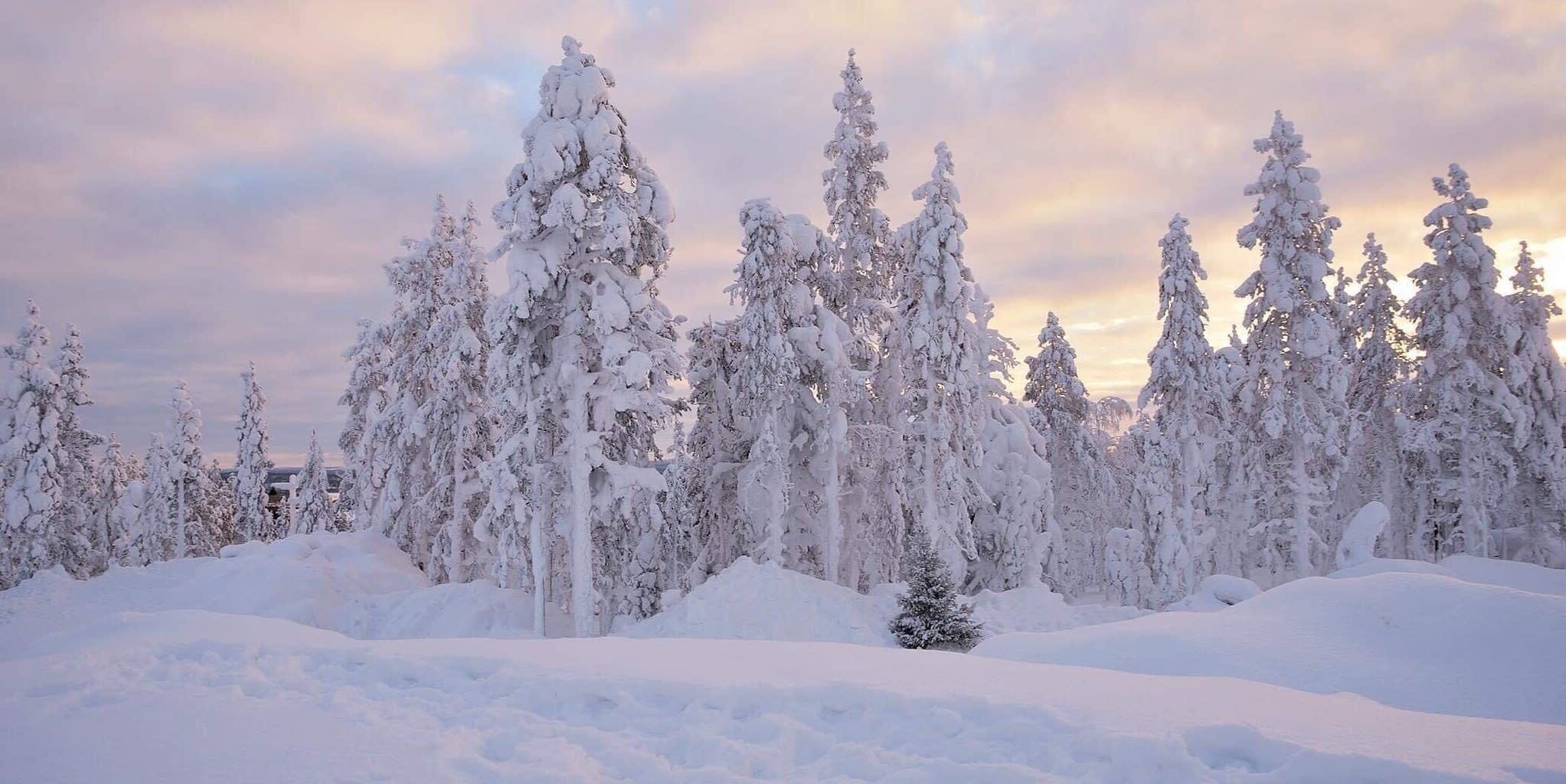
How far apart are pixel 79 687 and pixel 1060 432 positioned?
106 feet

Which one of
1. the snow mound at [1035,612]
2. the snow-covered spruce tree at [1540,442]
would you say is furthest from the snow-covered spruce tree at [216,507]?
the snow-covered spruce tree at [1540,442]

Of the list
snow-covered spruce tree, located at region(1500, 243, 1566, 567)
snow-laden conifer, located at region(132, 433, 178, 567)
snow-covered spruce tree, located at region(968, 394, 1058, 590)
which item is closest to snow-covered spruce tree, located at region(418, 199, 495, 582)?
snow-covered spruce tree, located at region(968, 394, 1058, 590)

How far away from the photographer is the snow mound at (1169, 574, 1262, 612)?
18516mm

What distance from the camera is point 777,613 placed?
63.7ft

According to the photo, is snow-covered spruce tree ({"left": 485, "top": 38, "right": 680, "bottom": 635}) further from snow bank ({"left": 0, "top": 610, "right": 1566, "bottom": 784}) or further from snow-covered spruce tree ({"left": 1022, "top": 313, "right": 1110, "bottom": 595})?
snow-covered spruce tree ({"left": 1022, "top": 313, "right": 1110, "bottom": 595})

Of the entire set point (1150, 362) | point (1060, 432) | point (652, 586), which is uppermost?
point (1150, 362)

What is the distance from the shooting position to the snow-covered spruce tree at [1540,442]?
27.3 metres

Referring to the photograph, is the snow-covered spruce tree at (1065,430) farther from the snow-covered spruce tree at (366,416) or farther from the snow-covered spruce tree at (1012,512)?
the snow-covered spruce tree at (366,416)

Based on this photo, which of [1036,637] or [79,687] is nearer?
[79,687]

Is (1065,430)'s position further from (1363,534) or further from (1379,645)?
(1379,645)

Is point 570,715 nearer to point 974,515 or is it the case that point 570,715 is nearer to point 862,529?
point 862,529

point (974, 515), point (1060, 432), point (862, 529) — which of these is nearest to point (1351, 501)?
point (1060, 432)

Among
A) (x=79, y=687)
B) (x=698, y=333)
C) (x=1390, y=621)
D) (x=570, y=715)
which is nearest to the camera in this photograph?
(x=570, y=715)

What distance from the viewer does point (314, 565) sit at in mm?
26359
